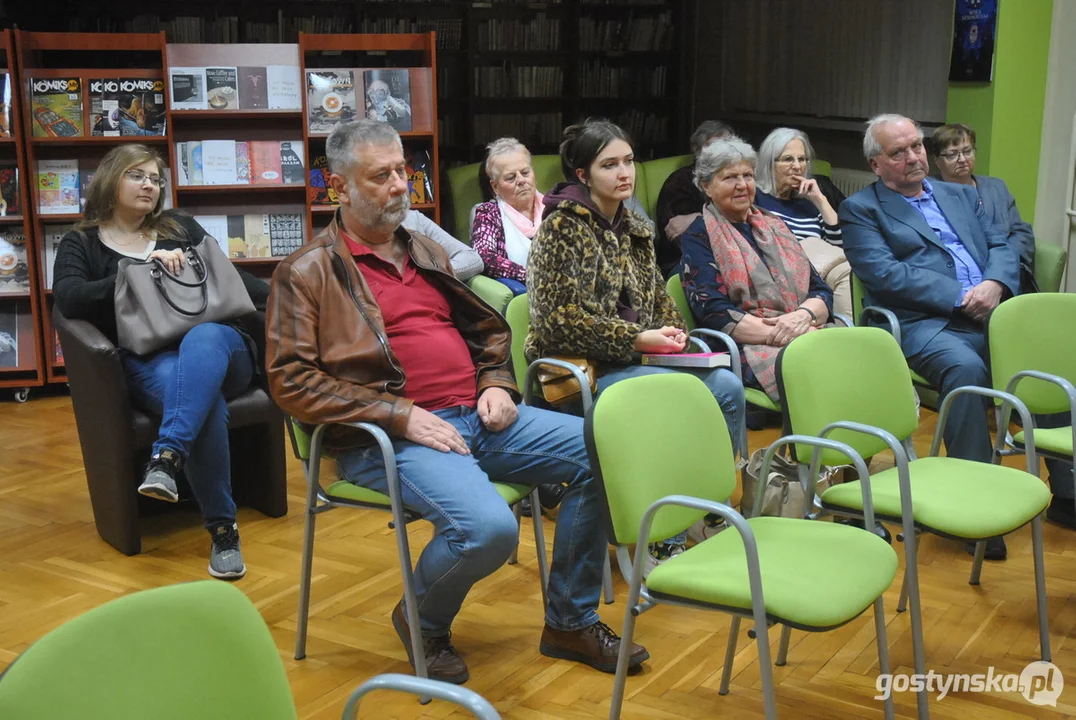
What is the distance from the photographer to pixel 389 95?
5555mm

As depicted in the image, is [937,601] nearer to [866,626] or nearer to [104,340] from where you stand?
[866,626]

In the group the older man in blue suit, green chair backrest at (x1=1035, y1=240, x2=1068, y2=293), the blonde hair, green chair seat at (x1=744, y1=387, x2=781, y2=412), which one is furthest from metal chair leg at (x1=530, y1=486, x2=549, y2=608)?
green chair backrest at (x1=1035, y1=240, x2=1068, y2=293)

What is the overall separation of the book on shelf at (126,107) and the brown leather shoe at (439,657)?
3400 mm

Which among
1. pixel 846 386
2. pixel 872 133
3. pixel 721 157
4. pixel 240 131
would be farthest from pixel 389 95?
pixel 846 386

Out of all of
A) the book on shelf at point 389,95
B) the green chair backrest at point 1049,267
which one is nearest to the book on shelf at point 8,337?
the book on shelf at point 389,95

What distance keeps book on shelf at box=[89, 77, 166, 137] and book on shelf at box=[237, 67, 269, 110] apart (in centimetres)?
36

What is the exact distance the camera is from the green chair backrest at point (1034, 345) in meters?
3.18

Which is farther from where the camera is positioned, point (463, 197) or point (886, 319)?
point (463, 197)

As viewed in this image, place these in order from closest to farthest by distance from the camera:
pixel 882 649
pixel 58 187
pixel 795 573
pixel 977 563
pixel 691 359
→ 1. pixel 795 573
2. pixel 882 649
3. pixel 977 563
4. pixel 691 359
5. pixel 58 187

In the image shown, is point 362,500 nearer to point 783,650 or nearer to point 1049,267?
point 783,650

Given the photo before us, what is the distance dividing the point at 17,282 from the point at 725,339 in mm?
3409

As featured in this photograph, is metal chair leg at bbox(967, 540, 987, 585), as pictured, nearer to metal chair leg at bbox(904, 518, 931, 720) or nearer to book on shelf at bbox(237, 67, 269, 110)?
metal chair leg at bbox(904, 518, 931, 720)

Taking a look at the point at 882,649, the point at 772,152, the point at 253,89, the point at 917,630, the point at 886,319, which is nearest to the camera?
the point at 882,649

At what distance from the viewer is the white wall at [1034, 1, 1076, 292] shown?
5055 millimetres
